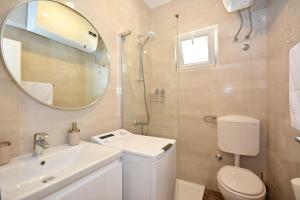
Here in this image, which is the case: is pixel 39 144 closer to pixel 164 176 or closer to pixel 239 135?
pixel 164 176

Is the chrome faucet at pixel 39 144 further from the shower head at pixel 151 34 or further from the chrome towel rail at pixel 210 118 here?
the chrome towel rail at pixel 210 118

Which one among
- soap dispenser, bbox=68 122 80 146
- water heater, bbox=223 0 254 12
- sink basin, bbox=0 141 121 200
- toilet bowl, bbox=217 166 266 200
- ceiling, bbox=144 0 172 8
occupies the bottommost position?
toilet bowl, bbox=217 166 266 200

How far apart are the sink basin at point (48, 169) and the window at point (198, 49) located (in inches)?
65.5

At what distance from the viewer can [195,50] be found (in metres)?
2.16

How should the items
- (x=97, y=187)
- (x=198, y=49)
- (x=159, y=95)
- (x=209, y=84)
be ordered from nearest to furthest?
(x=97, y=187)
(x=159, y=95)
(x=209, y=84)
(x=198, y=49)

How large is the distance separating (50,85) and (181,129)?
174 cm

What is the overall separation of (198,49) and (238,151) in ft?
4.90

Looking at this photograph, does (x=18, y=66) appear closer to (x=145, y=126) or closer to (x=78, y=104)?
(x=78, y=104)

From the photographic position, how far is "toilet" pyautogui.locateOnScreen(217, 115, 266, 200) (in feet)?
4.17

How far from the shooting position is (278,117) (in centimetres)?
137

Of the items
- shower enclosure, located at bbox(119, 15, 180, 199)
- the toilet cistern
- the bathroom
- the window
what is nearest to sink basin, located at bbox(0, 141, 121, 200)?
the bathroom

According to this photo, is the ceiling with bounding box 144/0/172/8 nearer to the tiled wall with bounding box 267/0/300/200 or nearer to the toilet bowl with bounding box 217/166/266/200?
the tiled wall with bounding box 267/0/300/200

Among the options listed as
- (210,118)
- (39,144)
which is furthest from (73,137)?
(210,118)

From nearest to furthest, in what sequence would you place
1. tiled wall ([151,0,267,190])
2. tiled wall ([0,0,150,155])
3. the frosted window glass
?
tiled wall ([0,0,150,155])
tiled wall ([151,0,267,190])
the frosted window glass
